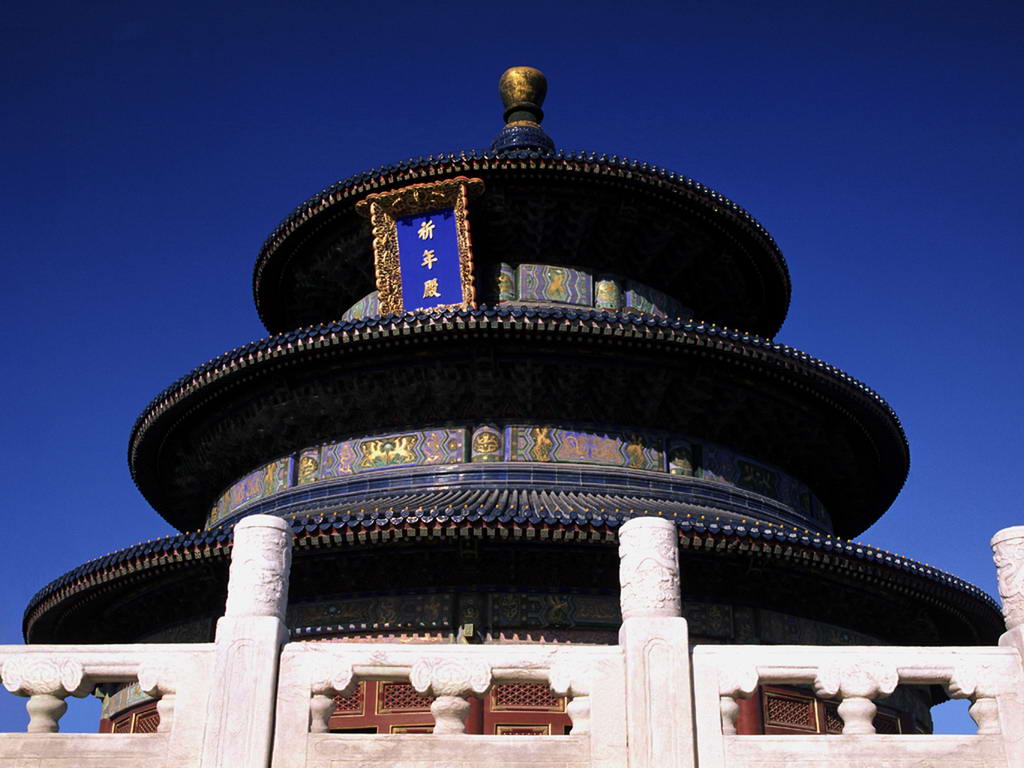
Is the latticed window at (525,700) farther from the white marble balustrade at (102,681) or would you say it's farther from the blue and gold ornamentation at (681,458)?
the white marble balustrade at (102,681)

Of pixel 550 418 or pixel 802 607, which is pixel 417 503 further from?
pixel 802 607

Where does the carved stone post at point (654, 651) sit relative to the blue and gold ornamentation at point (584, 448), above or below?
below

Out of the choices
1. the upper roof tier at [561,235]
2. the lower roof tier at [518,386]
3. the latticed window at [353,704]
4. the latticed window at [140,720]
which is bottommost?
the latticed window at [353,704]

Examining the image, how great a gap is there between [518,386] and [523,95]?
909 centimetres

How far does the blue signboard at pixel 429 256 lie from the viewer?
18141 mm

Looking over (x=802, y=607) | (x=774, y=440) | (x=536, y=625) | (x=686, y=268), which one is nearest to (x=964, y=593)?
(x=802, y=607)

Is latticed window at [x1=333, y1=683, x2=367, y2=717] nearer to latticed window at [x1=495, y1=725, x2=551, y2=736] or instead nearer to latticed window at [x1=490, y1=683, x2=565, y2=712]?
latticed window at [x1=490, y1=683, x2=565, y2=712]

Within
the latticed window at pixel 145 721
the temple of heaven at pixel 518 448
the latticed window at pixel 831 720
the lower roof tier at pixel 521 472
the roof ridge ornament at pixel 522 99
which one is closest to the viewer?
the temple of heaven at pixel 518 448

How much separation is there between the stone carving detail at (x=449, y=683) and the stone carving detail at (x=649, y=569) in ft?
3.71

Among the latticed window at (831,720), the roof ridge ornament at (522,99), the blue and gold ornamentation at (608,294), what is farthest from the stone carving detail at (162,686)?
the roof ridge ornament at (522,99)

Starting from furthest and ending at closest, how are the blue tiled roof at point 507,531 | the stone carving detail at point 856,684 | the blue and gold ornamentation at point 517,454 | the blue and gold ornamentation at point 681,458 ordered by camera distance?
the blue and gold ornamentation at point 681,458 → the blue and gold ornamentation at point 517,454 → the blue tiled roof at point 507,531 → the stone carving detail at point 856,684

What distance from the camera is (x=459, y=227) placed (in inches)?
715

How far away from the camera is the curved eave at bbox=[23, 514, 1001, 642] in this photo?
12.5 meters

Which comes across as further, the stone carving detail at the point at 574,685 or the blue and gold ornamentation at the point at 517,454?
the blue and gold ornamentation at the point at 517,454
